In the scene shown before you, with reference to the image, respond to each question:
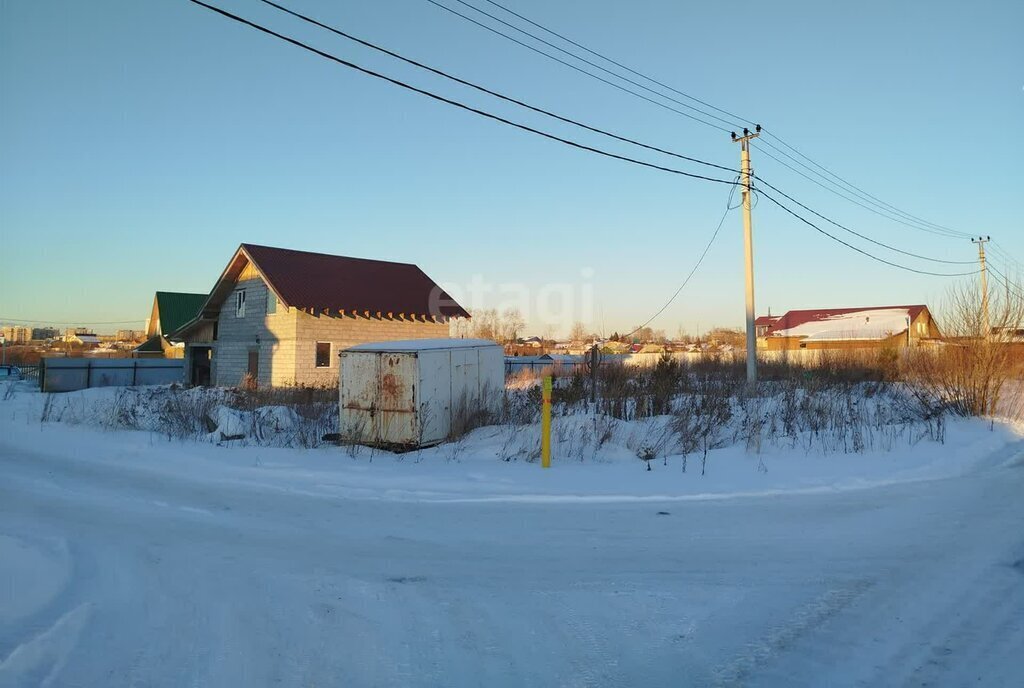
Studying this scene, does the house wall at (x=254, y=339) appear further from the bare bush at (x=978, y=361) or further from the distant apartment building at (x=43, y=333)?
the distant apartment building at (x=43, y=333)

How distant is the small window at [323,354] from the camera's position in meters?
27.2

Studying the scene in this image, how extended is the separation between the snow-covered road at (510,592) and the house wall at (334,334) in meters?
19.6

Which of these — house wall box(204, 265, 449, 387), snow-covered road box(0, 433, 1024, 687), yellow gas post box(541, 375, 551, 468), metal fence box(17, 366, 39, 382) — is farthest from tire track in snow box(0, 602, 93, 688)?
metal fence box(17, 366, 39, 382)

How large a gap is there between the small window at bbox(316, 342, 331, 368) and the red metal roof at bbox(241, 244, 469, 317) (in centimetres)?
156

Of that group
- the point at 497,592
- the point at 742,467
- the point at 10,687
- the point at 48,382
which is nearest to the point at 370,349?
the point at 742,467

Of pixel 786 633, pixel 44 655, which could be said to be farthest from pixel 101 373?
pixel 786 633

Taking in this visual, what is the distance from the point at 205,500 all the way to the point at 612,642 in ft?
17.7

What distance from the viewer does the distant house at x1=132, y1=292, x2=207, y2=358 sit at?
44.9 metres

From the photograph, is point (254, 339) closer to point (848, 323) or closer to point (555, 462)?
point (555, 462)

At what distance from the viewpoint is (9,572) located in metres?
4.71

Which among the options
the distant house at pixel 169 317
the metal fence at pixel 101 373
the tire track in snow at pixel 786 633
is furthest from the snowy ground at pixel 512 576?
the distant house at pixel 169 317

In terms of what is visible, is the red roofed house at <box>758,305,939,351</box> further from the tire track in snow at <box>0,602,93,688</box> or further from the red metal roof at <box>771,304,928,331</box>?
the tire track in snow at <box>0,602,93,688</box>

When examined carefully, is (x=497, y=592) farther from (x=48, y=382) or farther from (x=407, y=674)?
(x=48, y=382)

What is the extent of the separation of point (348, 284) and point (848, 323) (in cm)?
4255
